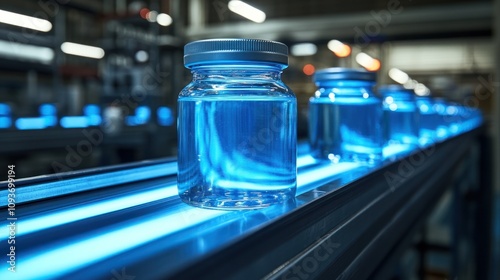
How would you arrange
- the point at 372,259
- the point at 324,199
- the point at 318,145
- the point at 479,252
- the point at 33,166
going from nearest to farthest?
the point at 324,199 → the point at 372,259 → the point at 318,145 → the point at 479,252 → the point at 33,166

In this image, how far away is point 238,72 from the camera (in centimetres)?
55

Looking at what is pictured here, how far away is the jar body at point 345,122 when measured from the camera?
88cm

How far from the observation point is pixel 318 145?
0.91 m

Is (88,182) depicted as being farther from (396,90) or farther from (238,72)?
(396,90)

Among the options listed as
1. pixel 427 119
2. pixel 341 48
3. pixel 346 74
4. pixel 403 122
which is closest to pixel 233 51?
pixel 346 74

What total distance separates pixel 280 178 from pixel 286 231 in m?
0.12

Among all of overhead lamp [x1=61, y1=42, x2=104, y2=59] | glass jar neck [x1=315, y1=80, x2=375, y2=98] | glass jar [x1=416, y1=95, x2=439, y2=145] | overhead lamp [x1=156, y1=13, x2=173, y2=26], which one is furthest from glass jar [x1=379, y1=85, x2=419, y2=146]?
overhead lamp [x1=61, y1=42, x2=104, y2=59]

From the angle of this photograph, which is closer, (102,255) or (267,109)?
(102,255)

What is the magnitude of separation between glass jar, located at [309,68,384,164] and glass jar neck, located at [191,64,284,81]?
0.34 m

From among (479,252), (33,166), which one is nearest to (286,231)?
(479,252)

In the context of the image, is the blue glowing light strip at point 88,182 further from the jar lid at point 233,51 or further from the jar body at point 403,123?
the jar body at point 403,123

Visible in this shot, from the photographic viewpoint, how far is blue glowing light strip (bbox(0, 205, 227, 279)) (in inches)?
12.8

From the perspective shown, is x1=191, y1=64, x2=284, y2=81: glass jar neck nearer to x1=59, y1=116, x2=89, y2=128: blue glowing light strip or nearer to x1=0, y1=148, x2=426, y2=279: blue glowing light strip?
x1=0, y1=148, x2=426, y2=279: blue glowing light strip

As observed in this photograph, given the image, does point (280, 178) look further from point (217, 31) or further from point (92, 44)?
point (92, 44)
